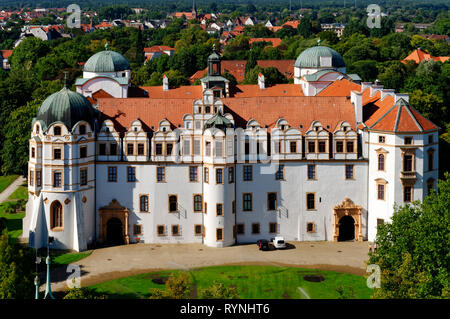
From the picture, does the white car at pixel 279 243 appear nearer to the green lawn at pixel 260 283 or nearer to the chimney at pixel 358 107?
the green lawn at pixel 260 283

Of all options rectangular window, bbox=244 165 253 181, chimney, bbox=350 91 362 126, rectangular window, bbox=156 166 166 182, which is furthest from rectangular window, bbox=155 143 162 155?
chimney, bbox=350 91 362 126

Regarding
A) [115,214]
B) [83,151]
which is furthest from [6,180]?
[83,151]

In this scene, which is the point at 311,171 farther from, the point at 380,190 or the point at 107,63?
the point at 107,63

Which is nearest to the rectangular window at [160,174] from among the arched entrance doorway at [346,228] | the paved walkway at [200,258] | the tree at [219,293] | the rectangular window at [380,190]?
the paved walkway at [200,258]

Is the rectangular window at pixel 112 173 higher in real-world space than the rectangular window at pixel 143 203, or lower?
higher

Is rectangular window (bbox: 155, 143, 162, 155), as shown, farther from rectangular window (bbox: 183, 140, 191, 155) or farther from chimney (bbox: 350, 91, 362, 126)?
chimney (bbox: 350, 91, 362, 126)
